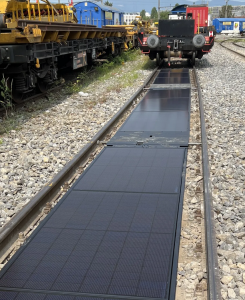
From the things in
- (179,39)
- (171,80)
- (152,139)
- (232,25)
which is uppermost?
(232,25)

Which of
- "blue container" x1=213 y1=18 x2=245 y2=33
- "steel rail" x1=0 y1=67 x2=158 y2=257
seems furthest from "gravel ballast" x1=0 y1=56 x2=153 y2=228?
"blue container" x1=213 y1=18 x2=245 y2=33

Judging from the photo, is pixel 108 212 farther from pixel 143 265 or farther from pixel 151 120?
pixel 151 120

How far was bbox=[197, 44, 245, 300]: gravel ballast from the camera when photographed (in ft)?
9.05

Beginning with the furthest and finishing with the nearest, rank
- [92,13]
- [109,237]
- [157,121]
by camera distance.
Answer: [92,13] < [157,121] < [109,237]

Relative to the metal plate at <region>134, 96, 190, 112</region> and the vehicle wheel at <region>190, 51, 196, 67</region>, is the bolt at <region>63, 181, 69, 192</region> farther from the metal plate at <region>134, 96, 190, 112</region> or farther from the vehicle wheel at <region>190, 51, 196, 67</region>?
the vehicle wheel at <region>190, 51, 196, 67</region>

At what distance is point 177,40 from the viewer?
14.1 m

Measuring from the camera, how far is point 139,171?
180 inches

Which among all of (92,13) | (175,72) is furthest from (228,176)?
(92,13)

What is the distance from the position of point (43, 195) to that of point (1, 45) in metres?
4.63

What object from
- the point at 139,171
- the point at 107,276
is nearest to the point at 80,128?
the point at 139,171

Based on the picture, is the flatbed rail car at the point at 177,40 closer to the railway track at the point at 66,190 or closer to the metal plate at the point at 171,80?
the metal plate at the point at 171,80

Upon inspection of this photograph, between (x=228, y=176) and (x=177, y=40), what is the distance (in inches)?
427

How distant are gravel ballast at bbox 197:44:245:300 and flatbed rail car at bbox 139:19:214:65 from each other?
4431 millimetres

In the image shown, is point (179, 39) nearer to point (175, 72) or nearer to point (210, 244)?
point (175, 72)
